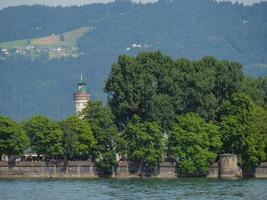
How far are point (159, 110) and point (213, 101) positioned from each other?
5563 millimetres

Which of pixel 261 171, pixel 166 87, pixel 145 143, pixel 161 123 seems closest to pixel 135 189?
pixel 145 143

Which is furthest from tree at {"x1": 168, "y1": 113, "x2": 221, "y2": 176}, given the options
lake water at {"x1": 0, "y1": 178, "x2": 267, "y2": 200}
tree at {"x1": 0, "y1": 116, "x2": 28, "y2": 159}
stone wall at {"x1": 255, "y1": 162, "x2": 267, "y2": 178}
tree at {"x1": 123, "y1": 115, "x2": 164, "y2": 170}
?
tree at {"x1": 0, "y1": 116, "x2": 28, "y2": 159}

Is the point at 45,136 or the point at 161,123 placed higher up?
the point at 161,123

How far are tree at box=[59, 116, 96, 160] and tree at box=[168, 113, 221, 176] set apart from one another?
7.75 m

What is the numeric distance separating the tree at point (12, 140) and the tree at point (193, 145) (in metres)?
14.1

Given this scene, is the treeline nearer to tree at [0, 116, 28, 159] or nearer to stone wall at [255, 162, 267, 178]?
tree at [0, 116, 28, 159]

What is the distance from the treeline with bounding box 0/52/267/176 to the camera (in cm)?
12581

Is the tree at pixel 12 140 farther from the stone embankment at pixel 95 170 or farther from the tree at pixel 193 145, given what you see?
the tree at pixel 193 145

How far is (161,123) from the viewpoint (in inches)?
5192

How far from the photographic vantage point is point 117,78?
13450 cm


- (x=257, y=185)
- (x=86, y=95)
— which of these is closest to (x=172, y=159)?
(x=257, y=185)

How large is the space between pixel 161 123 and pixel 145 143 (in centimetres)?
552

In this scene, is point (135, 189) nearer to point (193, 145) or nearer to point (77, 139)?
point (193, 145)

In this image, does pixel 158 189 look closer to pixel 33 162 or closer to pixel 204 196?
pixel 204 196
